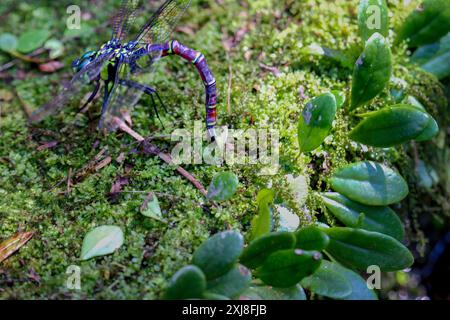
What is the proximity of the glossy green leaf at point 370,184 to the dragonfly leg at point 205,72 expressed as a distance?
29.4 inches

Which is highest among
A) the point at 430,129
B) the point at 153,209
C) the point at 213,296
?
the point at 430,129

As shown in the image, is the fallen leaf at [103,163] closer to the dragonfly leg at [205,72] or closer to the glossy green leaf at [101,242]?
the glossy green leaf at [101,242]

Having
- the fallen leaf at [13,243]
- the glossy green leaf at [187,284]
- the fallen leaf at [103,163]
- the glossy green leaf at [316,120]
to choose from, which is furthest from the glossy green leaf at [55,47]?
the glossy green leaf at [187,284]

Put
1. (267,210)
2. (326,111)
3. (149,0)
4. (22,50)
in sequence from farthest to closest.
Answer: (149,0), (22,50), (326,111), (267,210)

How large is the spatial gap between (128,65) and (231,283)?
1551 mm

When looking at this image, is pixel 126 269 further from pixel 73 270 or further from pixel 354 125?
pixel 354 125

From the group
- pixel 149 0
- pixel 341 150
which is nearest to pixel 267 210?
pixel 341 150

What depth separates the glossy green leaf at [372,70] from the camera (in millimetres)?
2576

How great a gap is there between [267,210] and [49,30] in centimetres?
239

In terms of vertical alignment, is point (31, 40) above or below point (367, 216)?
above

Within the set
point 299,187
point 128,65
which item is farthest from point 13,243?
point 299,187

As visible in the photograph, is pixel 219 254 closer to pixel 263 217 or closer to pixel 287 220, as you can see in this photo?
pixel 263 217

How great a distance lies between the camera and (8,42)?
11.7 feet

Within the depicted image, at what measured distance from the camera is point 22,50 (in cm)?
353
